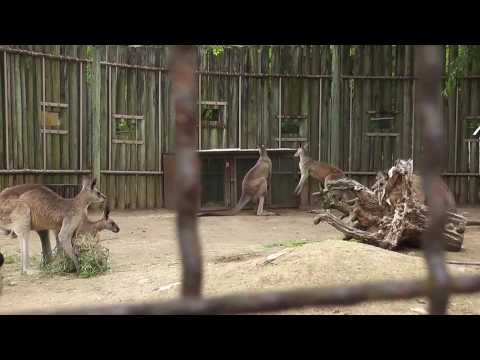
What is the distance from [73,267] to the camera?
6.13m

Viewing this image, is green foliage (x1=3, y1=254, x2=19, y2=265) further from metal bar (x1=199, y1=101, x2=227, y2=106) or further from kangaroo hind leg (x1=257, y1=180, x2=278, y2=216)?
metal bar (x1=199, y1=101, x2=227, y2=106)

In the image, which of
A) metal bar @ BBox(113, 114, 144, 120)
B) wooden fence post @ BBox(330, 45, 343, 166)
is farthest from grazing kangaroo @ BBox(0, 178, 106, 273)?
wooden fence post @ BBox(330, 45, 343, 166)

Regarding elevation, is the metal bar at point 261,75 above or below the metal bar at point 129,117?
above

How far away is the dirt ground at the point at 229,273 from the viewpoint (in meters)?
4.01

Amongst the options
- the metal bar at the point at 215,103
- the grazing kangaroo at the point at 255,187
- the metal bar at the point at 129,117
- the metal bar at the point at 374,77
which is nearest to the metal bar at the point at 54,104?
the metal bar at the point at 129,117

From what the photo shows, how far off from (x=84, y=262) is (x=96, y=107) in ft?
21.2

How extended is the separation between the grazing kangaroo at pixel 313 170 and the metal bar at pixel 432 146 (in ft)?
37.9

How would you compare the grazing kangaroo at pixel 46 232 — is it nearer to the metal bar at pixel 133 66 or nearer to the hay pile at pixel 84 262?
the hay pile at pixel 84 262

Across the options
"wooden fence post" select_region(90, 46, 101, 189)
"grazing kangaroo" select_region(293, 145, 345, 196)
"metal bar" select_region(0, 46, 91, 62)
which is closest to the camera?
"metal bar" select_region(0, 46, 91, 62)

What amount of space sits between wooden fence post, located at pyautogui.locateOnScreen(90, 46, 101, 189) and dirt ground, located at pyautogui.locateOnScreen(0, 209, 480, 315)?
12.5 feet

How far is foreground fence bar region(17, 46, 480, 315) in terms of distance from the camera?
0.79 meters

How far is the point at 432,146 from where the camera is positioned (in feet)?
2.57
